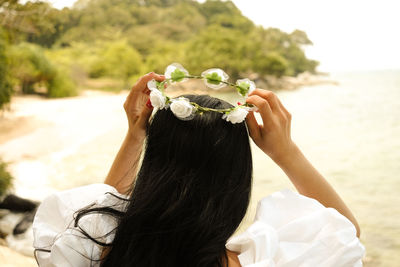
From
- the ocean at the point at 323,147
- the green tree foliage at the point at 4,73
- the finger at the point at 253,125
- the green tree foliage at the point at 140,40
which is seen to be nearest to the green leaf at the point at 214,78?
the finger at the point at 253,125

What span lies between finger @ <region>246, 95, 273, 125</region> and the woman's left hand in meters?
0.24

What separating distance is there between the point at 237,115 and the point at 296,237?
23cm

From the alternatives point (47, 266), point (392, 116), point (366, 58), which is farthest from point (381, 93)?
point (47, 266)

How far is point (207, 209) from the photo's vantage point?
0.64m

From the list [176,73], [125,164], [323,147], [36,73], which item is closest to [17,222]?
[125,164]

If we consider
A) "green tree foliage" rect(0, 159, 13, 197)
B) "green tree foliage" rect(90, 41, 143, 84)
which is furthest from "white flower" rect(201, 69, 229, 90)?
"green tree foliage" rect(90, 41, 143, 84)

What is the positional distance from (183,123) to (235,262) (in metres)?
0.27

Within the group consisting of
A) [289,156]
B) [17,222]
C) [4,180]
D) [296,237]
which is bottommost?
[17,222]

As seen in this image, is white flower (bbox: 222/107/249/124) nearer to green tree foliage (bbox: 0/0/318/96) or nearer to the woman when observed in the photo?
the woman

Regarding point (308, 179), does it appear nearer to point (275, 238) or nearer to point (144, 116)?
point (275, 238)

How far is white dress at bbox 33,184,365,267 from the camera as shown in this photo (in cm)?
58

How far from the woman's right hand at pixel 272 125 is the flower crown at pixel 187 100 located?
28 millimetres

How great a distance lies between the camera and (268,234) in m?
0.60

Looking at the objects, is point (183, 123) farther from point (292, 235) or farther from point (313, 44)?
point (313, 44)
